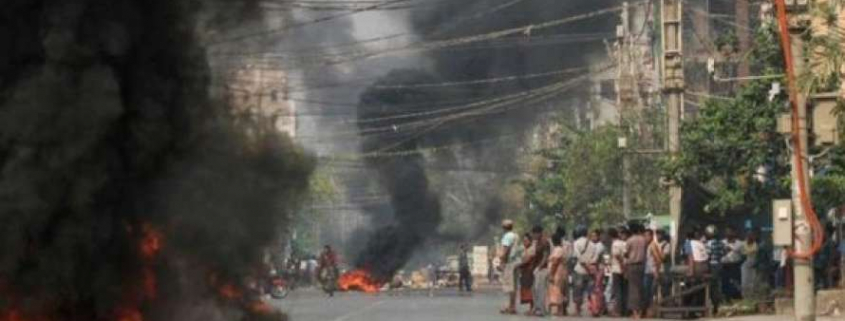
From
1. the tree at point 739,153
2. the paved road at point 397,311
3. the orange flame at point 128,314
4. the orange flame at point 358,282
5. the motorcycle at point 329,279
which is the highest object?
the orange flame at point 128,314

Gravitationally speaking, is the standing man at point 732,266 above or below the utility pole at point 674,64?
below

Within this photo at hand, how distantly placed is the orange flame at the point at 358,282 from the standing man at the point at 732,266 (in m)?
27.0

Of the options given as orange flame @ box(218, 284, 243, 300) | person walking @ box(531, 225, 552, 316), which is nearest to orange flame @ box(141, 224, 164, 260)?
orange flame @ box(218, 284, 243, 300)

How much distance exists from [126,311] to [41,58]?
7.14ft

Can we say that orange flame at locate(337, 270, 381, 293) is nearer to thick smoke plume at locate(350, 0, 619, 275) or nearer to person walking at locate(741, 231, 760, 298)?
thick smoke plume at locate(350, 0, 619, 275)

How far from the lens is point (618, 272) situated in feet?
121

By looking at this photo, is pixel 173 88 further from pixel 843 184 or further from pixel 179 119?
pixel 843 184

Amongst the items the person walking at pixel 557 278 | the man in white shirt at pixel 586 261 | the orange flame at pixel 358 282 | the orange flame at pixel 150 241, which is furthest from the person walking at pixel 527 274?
the orange flame at pixel 358 282

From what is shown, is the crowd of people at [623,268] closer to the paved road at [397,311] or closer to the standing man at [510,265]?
the standing man at [510,265]

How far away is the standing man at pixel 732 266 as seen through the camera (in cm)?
3853

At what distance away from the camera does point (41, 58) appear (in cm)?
1748

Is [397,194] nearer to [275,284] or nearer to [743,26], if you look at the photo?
[743,26]

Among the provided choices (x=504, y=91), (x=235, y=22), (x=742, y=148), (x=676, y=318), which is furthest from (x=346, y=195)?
(x=235, y=22)

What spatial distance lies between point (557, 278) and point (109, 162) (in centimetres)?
2018
